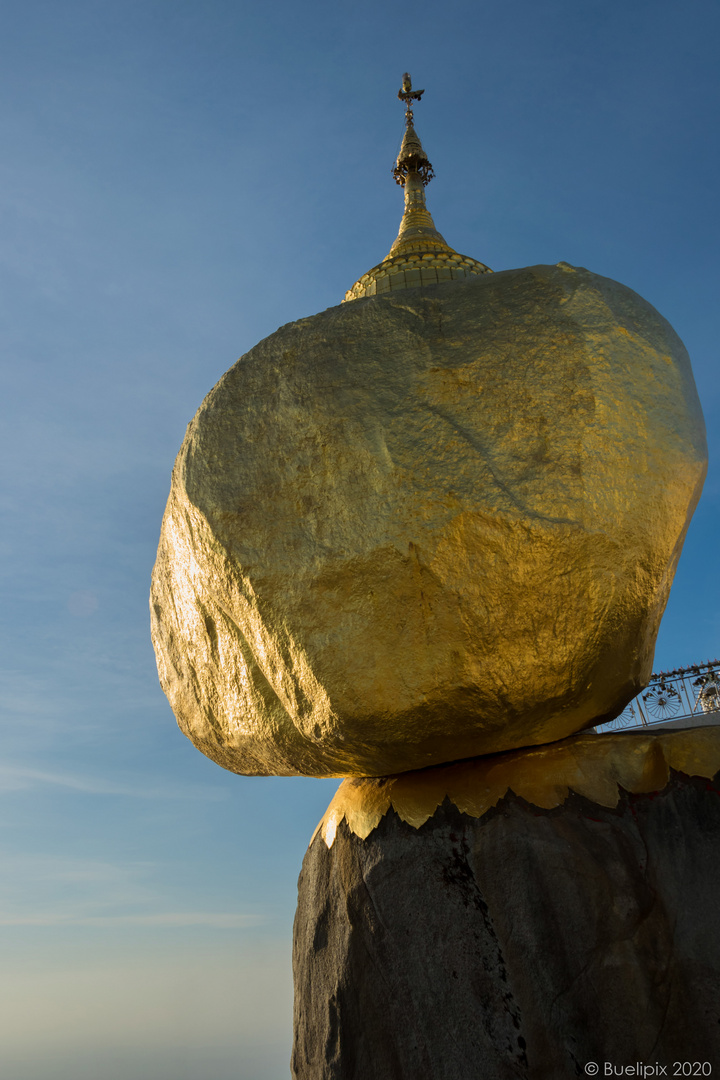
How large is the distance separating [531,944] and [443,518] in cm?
154

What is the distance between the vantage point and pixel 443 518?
9.26 feet

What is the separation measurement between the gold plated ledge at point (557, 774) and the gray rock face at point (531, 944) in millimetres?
49

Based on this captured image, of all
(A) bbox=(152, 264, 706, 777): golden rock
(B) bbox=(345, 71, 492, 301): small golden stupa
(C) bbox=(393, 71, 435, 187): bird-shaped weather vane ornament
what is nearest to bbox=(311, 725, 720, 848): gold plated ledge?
(A) bbox=(152, 264, 706, 777): golden rock

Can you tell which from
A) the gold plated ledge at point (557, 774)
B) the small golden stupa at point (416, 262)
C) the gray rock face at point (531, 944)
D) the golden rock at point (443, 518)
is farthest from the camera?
the small golden stupa at point (416, 262)

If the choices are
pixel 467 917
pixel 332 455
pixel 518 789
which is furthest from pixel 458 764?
pixel 332 455

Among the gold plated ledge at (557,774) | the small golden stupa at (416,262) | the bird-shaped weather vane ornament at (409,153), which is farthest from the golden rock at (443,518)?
the bird-shaped weather vane ornament at (409,153)

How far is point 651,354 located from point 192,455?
1.95 metres

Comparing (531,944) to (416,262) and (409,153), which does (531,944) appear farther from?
(409,153)

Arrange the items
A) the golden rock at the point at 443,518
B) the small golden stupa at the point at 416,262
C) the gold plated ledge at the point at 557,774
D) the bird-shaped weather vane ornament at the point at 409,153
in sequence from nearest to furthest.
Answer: the golden rock at the point at 443,518
the gold plated ledge at the point at 557,774
the small golden stupa at the point at 416,262
the bird-shaped weather vane ornament at the point at 409,153

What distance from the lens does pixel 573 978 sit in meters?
2.74

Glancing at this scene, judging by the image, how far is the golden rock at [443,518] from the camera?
2822 mm

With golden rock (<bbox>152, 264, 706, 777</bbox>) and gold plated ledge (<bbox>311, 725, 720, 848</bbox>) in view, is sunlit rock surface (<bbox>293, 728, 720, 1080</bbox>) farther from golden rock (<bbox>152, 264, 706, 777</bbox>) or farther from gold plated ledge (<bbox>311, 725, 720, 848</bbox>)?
golden rock (<bbox>152, 264, 706, 777</bbox>)

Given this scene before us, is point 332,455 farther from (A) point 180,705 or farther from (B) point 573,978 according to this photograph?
(B) point 573,978

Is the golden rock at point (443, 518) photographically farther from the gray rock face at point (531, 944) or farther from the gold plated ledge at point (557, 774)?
the gray rock face at point (531, 944)
